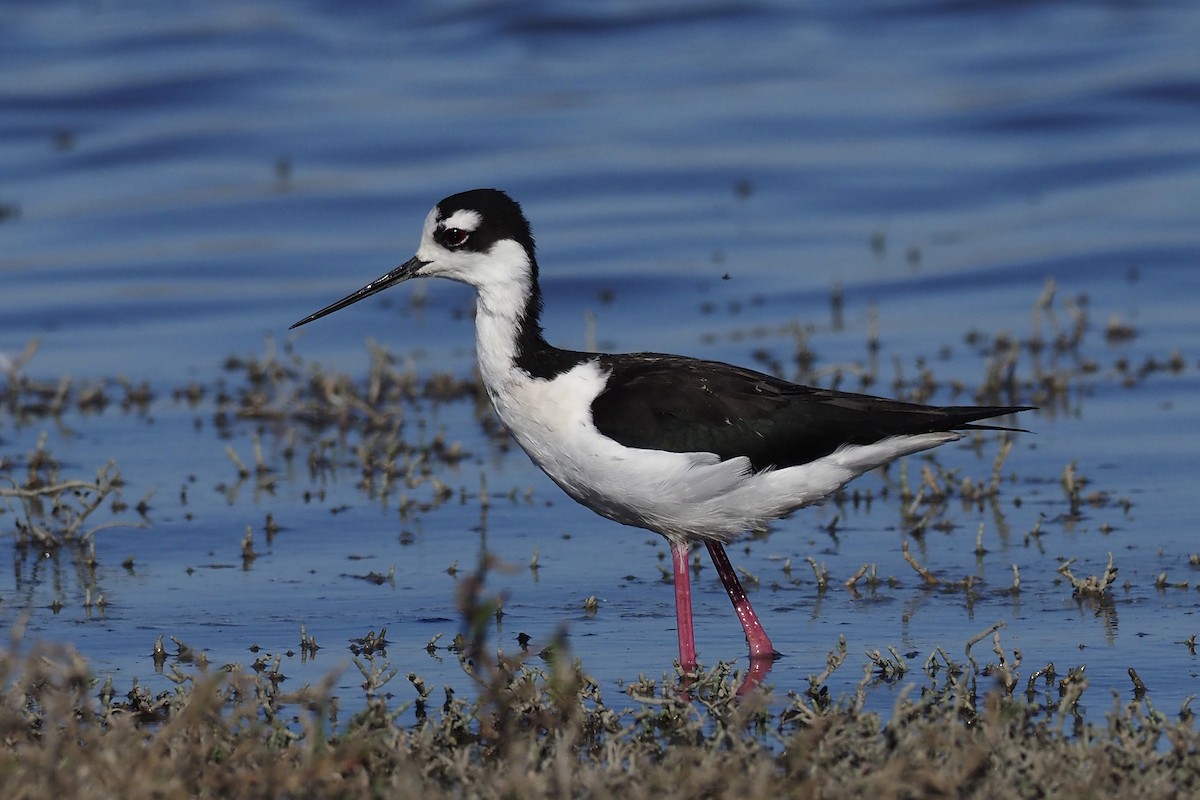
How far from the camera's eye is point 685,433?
6.09m

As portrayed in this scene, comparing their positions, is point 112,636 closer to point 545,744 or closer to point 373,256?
point 545,744

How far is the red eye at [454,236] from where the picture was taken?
21.6ft

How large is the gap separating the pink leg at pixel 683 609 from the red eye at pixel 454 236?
1287 millimetres

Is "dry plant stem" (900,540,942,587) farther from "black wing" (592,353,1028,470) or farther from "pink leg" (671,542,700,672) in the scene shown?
"pink leg" (671,542,700,672)

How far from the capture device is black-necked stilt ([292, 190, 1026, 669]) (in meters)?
6.05

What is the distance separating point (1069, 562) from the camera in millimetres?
6461

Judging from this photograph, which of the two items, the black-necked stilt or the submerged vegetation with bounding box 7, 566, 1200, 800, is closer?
the submerged vegetation with bounding box 7, 566, 1200, 800

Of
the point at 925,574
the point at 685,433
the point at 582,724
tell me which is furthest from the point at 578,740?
the point at 925,574

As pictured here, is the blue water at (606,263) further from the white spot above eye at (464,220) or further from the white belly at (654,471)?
the white spot above eye at (464,220)

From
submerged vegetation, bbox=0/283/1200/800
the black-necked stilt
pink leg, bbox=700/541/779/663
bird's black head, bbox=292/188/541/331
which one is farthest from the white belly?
Result: submerged vegetation, bbox=0/283/1200/800

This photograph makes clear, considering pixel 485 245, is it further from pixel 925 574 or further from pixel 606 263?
pixel 606 263

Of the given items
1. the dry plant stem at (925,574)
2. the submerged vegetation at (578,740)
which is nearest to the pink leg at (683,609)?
the submerged vegetation at (578,740)

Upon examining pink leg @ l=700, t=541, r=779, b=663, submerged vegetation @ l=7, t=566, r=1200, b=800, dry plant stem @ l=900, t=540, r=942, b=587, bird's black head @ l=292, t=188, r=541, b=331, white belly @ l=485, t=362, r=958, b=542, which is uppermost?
bird's black head @ l=292, t=188, r=541, b=331

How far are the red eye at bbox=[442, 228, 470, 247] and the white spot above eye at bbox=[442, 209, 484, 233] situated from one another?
0.01 metres
